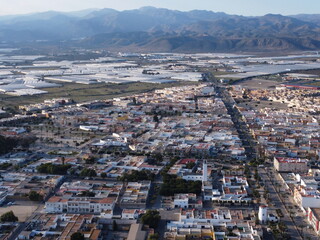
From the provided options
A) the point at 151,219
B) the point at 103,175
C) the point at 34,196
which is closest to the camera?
the point at 151,219

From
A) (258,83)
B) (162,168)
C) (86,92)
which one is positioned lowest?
(258,83)

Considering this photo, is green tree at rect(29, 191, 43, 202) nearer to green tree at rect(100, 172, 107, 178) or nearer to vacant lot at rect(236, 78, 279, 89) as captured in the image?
green tree at rect(100, 172, 107, 178)

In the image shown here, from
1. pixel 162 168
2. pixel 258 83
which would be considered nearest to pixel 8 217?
pixel 162 168

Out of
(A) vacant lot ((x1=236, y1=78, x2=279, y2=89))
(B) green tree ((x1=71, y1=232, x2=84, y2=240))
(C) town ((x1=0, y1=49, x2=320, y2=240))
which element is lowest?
(A) vacant lot ((x1=236, y1=78, x2=279, y2=89))

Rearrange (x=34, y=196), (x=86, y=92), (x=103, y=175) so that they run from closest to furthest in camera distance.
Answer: (x=34, y=196) < (x=103, y=175) < (x=86, y=92)

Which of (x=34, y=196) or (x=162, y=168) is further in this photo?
(x=162, y=168)

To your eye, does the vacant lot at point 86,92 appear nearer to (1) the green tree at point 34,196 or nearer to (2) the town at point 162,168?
(2) the town at point 162,168

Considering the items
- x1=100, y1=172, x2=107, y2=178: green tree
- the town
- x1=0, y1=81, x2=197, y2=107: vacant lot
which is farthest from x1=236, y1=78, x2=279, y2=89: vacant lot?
x1=100, y1=172, x2=107, y2=178: green tree

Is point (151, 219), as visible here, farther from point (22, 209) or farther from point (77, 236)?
point (22, 209)
